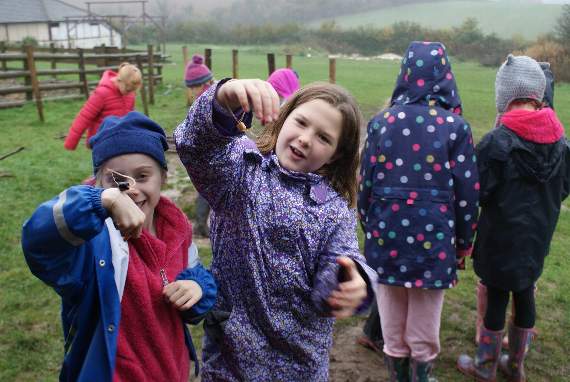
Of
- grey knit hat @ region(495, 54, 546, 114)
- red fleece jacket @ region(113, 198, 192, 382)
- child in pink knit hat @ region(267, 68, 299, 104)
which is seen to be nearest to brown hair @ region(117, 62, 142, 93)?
child in pink knit hat @ region(267, 68, 299, 104)

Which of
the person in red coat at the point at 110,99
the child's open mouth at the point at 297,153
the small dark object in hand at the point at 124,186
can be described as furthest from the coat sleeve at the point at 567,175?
the person in red coat at the point at 110,99

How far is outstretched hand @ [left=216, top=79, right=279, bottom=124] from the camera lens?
3.92ft

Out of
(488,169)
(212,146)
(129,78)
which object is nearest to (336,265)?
(212,146)

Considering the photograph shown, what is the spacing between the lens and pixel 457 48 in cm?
3856

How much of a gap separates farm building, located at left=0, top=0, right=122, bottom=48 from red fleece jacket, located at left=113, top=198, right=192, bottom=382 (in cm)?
5256

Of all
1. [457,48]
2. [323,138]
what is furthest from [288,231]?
[457,48]

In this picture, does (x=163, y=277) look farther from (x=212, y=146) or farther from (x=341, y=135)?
(x=341, y=135)

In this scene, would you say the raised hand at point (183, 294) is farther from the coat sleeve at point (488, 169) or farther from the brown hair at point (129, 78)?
the brown hair at point (129, 78)

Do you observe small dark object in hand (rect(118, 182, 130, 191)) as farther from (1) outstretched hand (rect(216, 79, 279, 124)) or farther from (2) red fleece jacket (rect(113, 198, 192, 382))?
(1) outstretched hand (rect(216, 79, 279, 124))

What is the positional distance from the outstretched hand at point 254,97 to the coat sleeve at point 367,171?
4.62 ft

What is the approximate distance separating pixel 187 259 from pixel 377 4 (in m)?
78.9

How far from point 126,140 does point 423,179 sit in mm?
1388

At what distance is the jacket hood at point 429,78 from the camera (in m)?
2.49

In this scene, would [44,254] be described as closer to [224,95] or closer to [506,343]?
[224,95]
